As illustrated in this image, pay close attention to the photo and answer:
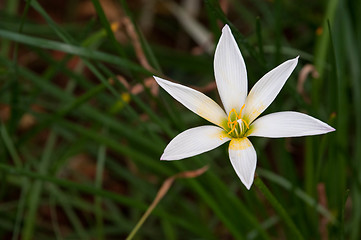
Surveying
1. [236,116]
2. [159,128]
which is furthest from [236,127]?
[159,128]

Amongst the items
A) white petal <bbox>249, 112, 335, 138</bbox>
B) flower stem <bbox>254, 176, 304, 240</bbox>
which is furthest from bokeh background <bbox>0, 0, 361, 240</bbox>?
white petal <bbox>249, 112, 335, 138</bbox>

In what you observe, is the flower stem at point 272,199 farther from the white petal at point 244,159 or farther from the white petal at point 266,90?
the white petal at point 266,90

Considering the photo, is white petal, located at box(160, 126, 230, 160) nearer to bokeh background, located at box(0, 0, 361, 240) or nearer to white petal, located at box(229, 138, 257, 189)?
white petal, located at box(229, 138, 257, 189)

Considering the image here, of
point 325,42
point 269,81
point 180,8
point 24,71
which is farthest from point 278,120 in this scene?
point 180,8

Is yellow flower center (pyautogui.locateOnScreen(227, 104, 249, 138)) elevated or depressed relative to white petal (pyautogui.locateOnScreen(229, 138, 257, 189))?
elevated

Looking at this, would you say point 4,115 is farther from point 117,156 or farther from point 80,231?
point 80,231

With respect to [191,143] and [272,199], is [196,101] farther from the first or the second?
[272,199]
